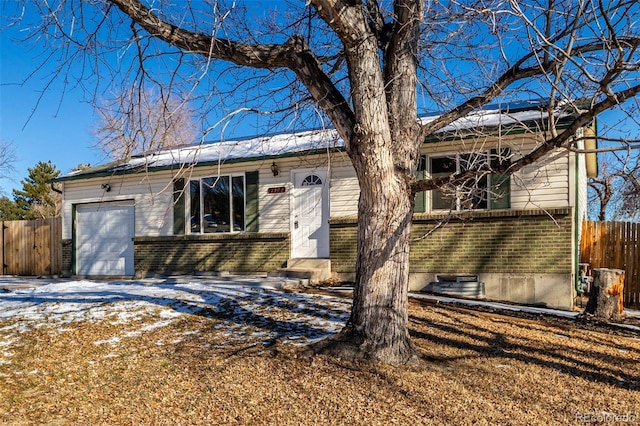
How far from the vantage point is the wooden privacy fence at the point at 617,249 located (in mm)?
11562

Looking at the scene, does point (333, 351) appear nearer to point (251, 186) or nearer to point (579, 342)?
point (579, 342)

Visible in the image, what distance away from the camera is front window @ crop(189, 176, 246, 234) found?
12680 mm

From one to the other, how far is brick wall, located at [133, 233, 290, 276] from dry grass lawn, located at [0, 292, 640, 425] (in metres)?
5.84

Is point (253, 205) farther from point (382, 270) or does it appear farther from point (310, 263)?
point (382, 270)

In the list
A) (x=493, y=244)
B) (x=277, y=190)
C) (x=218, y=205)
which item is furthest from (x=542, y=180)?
(x=218, y=205)

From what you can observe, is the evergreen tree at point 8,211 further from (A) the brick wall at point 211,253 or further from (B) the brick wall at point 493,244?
(B) the brick wall at point 493,244

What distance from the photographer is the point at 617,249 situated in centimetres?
1180

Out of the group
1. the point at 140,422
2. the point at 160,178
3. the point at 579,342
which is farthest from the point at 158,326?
the point at 160,178

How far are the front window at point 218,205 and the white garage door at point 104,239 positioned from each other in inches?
84.7

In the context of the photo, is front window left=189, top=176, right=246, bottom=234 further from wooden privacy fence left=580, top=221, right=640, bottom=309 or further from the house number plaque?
wooden privacy fence left=580, top=221, right=640, bottom=309

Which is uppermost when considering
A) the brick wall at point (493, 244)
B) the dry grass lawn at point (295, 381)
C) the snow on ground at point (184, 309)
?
the brick wall at point (493, 244)

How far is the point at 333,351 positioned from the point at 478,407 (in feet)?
5.06

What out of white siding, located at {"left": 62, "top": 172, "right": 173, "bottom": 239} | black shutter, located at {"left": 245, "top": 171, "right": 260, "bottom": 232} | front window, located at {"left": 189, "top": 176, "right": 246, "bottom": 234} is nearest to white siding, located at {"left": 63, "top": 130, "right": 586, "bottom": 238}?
white siding, located at {"left": 62, "top": 172, "right": 173, "bottom": 239}

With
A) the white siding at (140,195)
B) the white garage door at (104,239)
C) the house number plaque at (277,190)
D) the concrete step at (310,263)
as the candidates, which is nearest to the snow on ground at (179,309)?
the concrete step at (310,263)
